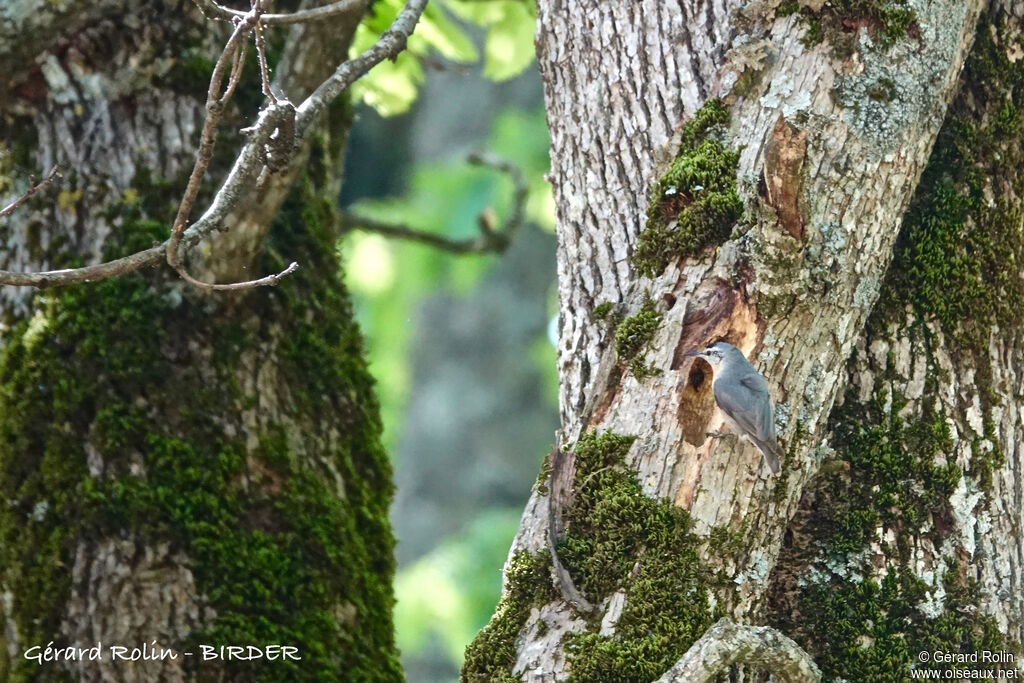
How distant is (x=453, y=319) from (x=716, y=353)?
29.7ft

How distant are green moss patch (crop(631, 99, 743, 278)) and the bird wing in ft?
0.91

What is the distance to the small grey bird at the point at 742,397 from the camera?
5.75 feet

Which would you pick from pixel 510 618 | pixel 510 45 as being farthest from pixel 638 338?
pixel 510 45

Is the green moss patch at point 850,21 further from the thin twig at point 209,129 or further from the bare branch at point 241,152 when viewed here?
the thin twig at point 209,129

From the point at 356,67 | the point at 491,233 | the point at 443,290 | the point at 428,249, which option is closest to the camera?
the point at 356,67

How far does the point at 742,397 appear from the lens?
5.74 feet

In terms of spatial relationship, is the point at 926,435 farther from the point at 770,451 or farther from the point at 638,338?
the point at 638,338

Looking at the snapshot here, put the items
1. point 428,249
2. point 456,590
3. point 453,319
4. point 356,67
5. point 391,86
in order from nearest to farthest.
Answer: point 356,67
point 391,86
point 456,590
point 428,249
point 453,319

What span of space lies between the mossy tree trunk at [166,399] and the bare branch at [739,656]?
1104 millimetres

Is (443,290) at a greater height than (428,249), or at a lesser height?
greater

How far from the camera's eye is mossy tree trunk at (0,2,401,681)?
2.36 metres

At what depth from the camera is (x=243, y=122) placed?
288 cm

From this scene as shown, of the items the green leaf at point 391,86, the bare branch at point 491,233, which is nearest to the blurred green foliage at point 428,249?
the bare branch at point 491,233

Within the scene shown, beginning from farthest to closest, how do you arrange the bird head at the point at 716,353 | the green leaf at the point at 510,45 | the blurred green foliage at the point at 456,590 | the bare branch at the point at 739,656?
the blurred green foliage at the point at 456,590, the green leaf at the point at 510,45, the bird head at the point at 716,353, the bare branch at the point at 739,656
